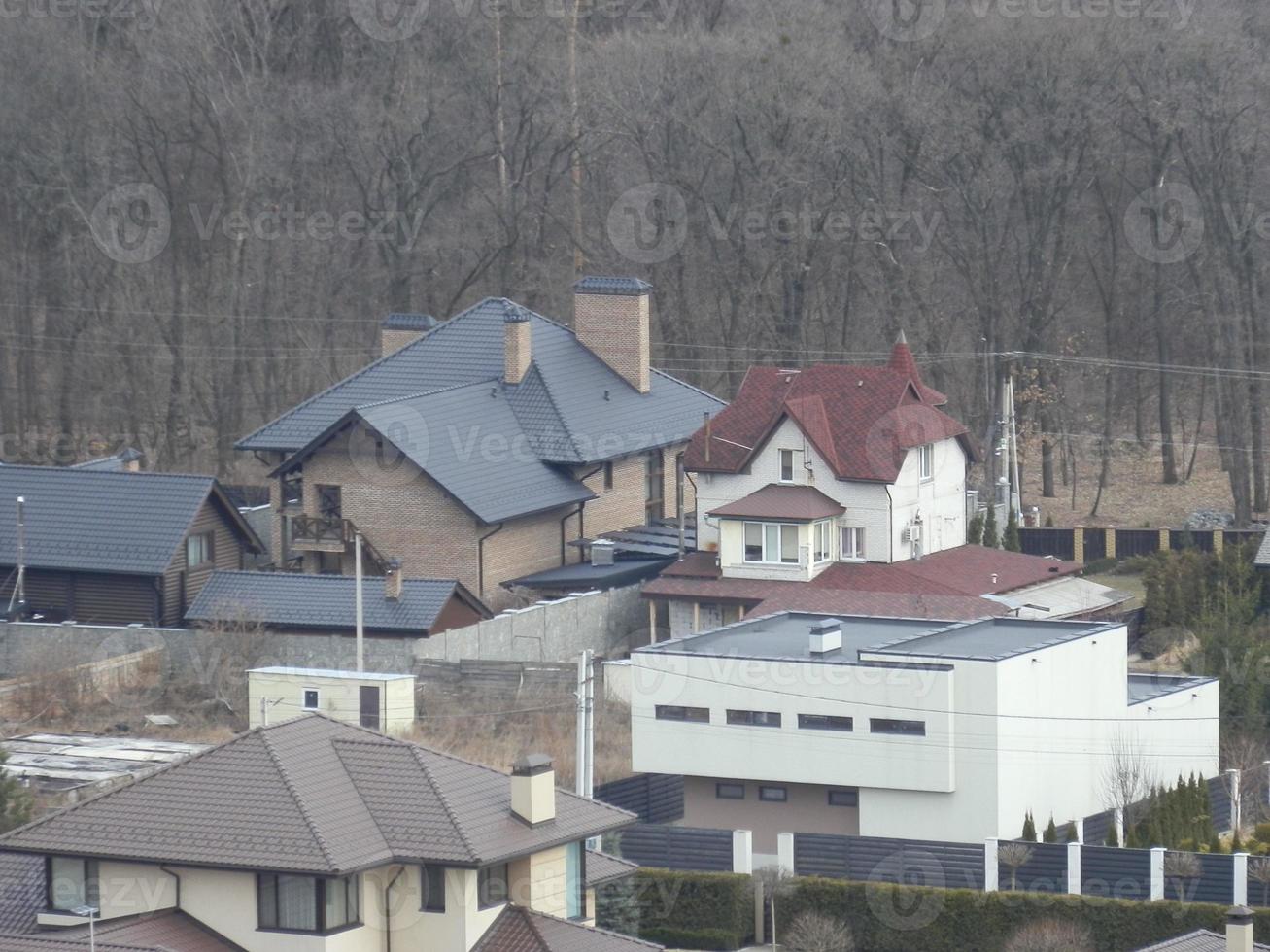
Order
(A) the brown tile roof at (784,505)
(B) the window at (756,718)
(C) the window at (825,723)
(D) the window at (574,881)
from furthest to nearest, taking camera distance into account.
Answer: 1. (A) the brown tile roof at (784,505)
2. (B) the window at (756,718)
3. (C) the window at (825,723)
4. (D) the window at (574,881)

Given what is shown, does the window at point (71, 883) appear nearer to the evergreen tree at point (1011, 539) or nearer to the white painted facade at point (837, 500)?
the white painted facade at point (837, 500)

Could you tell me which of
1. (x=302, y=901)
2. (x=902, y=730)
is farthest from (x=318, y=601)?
(x=302, y=901)

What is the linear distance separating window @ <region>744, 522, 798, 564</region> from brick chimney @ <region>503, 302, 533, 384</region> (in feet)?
20.9

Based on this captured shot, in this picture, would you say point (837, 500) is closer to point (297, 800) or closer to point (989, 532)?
point (989, 532)

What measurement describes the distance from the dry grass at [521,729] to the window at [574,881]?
1164cm

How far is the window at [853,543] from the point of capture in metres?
50.2

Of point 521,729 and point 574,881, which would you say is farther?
point 521,729

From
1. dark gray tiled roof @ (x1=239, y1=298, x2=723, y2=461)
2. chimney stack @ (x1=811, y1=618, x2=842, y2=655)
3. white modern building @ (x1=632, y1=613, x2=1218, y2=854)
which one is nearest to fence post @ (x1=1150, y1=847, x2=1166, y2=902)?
white modern building @ (x1=632, y1=613, x2=1218, y2=854)

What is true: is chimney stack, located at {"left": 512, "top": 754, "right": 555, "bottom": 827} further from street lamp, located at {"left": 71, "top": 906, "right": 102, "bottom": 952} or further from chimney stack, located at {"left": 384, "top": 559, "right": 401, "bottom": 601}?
chimney stack, located at {"left": 384, "top": 559, "right": 401, "bottom": 601}

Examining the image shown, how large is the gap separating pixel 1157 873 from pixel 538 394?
2055cm

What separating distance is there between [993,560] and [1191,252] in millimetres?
16403

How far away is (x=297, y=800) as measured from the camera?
92.0ft

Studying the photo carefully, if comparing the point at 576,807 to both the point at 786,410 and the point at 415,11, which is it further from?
the point at 415,11

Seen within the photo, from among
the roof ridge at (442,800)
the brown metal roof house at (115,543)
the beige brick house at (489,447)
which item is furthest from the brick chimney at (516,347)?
the roof ridge at (442,800)
